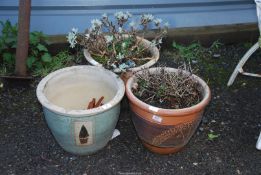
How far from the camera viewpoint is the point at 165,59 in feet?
13.7

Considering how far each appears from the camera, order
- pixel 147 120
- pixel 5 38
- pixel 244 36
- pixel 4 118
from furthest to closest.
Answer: pixel 244 36 < pixel 5 38 < pixel 4 118 < pixel 147 120

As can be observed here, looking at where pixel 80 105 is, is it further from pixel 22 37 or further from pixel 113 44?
pixel 22 37

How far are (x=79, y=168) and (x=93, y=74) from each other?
70 centimetres

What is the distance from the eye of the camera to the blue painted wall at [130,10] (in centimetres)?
392

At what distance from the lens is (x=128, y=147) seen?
3.14 m

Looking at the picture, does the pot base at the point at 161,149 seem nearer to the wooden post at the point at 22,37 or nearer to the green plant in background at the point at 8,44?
the wooden post at the point at 22,37

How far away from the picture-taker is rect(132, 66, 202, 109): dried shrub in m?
2.89

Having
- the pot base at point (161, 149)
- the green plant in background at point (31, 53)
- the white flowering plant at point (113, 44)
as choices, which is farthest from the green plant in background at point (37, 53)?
the pot base at point (161, 149)

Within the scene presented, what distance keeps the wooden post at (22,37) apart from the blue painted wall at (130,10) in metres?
0.60

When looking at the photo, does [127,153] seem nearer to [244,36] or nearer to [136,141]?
[136,141]

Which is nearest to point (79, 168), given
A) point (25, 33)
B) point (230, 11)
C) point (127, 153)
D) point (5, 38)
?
point (127, 153)

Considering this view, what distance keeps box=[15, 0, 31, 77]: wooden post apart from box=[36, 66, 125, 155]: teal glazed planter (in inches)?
23.1

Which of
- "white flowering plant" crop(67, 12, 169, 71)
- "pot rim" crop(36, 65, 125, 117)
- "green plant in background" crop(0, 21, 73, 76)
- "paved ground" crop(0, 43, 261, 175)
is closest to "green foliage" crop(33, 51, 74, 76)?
"green plant in background" crop(0, 21, 73, 76)

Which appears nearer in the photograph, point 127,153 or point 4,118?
point 127,153
